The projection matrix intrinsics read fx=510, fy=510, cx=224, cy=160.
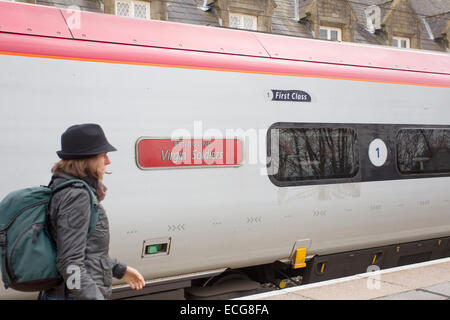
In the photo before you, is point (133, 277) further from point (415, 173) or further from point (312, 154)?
point (415, 173)

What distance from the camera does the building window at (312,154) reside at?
16.5 feet

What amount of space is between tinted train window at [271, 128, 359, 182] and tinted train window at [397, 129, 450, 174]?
29.0 inches

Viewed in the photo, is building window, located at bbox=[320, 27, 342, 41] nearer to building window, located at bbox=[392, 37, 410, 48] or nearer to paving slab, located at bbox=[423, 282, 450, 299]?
building window, located at bbox=[392, 37, 410, 48]

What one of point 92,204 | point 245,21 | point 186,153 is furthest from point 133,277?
point 245,21

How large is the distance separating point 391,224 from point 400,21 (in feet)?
49.1

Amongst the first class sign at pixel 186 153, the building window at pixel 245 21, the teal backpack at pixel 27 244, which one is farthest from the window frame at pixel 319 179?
the building window at pixel 245 21

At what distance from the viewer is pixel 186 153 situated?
4.50 m

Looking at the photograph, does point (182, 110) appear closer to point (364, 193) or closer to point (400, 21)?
point (364, 193)

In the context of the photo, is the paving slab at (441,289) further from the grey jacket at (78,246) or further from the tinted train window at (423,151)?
the grey jacket at (78,246)

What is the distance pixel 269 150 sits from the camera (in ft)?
16.4

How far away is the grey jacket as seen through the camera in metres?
2.25

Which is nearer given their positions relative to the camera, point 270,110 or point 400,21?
point 270,110

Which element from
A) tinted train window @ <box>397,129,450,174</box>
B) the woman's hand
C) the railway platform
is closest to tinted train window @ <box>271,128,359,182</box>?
tinted train window @ <box>397,129,450,174</box>
